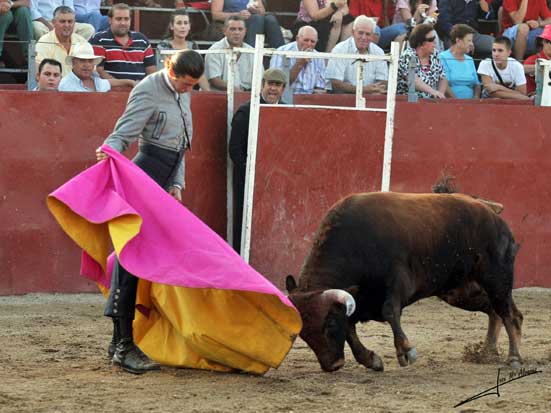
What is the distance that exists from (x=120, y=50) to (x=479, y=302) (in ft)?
14.6

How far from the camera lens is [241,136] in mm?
9445

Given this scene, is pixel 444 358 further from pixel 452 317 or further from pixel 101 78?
pixel 101 78

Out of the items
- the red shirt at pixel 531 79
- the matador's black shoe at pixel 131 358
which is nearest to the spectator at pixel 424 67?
the red shirt at pixel 531 79

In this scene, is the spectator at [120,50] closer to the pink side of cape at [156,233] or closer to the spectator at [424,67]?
the spectator at [424,67]

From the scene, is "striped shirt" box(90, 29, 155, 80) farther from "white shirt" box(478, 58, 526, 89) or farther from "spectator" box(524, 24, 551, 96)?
"spectator" box(524, 24, 551, 96)

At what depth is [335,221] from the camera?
6469 mm

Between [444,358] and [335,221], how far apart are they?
1.16 meters

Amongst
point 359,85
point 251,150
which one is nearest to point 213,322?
point 251,150

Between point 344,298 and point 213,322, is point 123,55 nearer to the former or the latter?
point 213,322

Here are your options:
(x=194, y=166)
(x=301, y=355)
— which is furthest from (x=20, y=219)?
(x=301, y=355)

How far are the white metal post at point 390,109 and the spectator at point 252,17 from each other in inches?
87.8

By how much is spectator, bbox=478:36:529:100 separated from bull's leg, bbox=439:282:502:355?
474 cm

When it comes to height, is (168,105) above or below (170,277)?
above

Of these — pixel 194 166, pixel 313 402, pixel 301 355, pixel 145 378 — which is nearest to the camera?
pixel 313 402
